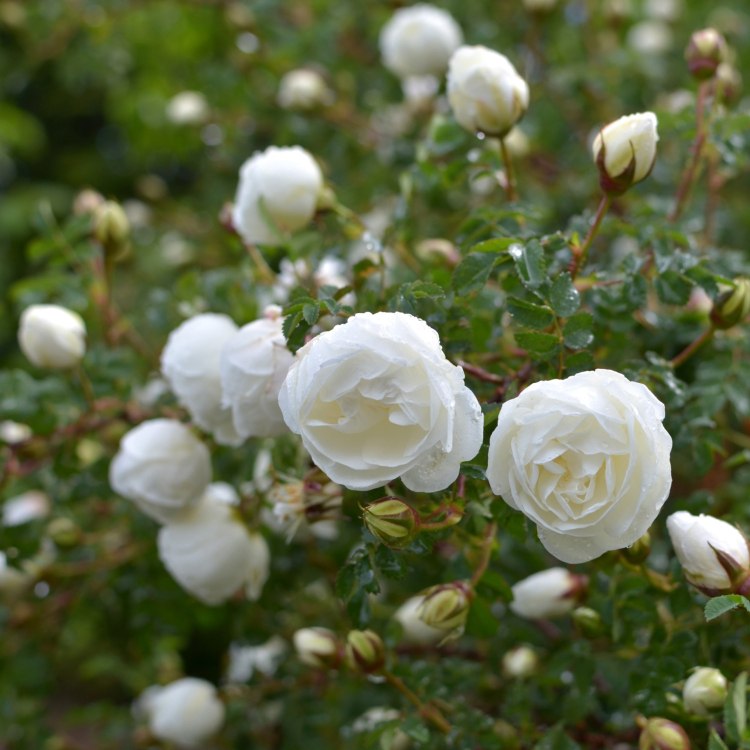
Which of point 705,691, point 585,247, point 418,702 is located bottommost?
point 418,702

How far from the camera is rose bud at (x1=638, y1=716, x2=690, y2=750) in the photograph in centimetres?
62

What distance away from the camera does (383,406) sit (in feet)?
1.74

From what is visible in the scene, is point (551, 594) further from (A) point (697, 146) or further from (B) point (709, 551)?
(A) point (697, 146)

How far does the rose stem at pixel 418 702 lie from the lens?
2.40 feet

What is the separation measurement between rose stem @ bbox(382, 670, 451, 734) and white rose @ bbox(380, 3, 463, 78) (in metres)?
0.72

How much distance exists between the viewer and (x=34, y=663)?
1.10 meters

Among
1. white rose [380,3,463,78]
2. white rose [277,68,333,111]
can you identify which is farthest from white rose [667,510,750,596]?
white rose [277,68,333,111]

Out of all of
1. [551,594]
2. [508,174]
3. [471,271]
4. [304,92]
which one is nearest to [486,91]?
[508,174]

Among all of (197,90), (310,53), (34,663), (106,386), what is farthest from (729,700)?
(197,90)

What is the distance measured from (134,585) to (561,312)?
629mm

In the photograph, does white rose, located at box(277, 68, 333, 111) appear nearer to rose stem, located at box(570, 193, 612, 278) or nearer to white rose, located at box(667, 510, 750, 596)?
rose stem, located at box(570, 193, 612, 278)

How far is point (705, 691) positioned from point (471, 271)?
0.32 m

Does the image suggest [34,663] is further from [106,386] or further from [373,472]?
[373,472]

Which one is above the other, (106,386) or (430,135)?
(430,135)
